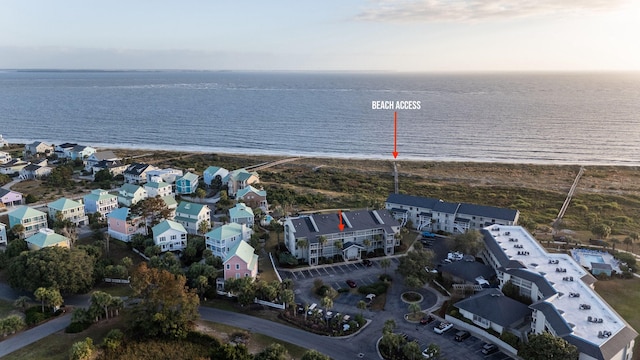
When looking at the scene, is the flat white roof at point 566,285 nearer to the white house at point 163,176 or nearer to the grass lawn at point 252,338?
the grass lawn at point 252,338

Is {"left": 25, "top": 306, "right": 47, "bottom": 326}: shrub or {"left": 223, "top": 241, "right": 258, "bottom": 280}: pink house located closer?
{"left": 25, "top": 306, "right": 47, "bottom": 326}: shrub

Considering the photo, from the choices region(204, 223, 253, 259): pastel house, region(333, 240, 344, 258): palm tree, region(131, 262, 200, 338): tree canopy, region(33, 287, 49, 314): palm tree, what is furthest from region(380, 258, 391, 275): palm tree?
region(33, 287, 49, 314): palm tree

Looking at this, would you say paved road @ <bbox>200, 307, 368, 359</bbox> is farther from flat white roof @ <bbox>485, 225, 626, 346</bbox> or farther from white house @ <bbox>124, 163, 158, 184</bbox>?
white house @ <bbox>124, 163, 158, 184</bbox>

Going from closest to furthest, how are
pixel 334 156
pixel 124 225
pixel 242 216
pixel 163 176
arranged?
1. pixel 124 225
2. pixel 242 216
3. pixel 163 176
4. pixel 334 156

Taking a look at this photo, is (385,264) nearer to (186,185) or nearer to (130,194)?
(186,185)

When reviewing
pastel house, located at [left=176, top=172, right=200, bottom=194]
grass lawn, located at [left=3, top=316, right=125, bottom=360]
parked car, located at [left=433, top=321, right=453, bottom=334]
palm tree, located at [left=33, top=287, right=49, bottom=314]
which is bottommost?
parked car, located at [left=433, top=321, right=453, bottom=334]

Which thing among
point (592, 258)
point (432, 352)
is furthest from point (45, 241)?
point (592, 258)
